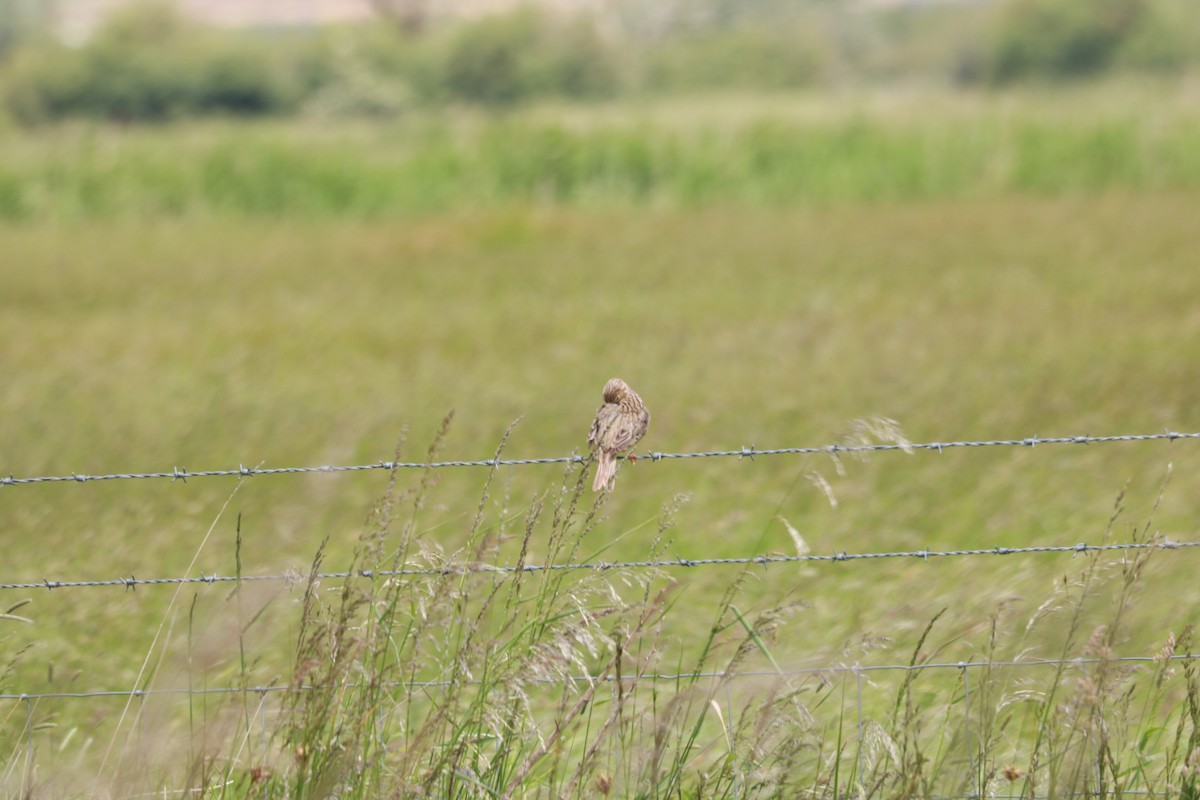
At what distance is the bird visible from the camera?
4.65 metres

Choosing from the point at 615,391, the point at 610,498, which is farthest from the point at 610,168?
the point at 615,391

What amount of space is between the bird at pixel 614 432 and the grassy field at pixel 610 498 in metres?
0.23

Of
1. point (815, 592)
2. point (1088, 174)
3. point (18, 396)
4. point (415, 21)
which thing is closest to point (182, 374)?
point (18, 396)

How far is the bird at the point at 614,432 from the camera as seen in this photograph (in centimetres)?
465

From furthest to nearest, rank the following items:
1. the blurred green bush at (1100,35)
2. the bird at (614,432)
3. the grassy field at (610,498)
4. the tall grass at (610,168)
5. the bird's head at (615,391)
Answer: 1. the blurred green bush at (1100,35)
2. the tall grass at (610,168)
3. the bird's head at (615,391)
4. the bird at (614,432)
5. the grassy field at (610,498)

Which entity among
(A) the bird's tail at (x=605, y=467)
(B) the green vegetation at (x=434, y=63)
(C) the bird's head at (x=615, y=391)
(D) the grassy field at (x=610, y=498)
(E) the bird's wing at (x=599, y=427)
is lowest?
(B) the green vegetation at (x=434, y=63)

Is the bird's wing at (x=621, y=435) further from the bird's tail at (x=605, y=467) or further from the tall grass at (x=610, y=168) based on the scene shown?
the tall grass at (x=610, y=168)

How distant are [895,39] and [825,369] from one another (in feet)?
327

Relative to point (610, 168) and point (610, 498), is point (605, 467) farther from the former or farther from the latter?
point (610, 168)

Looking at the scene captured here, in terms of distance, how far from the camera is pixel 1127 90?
28797mm

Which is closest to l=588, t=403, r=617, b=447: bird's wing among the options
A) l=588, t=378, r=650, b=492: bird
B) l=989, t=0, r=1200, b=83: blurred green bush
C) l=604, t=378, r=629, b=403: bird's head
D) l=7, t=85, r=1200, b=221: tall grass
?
l=588, t=378, r=650, b=492: bird

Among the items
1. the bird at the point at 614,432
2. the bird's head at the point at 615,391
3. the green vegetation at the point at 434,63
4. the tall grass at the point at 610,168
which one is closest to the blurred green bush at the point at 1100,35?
the green vegetation at the point at 434,63

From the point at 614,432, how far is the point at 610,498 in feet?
11.1

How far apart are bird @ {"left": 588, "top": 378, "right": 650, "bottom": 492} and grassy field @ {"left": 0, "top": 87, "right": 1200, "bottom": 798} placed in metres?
0.23
